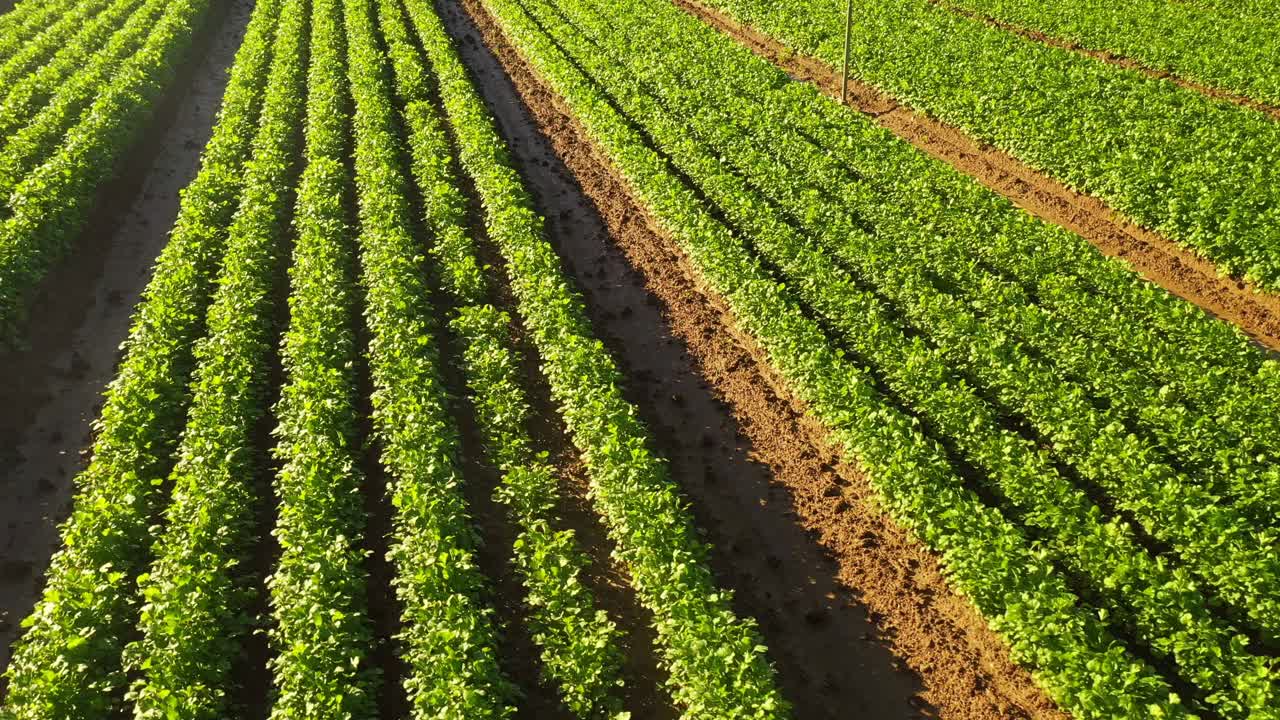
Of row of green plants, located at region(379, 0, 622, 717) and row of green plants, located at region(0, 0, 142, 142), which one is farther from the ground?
row of green plants, located at region(379, 0, 622, 717)

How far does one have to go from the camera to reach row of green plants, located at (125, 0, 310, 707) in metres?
8.19

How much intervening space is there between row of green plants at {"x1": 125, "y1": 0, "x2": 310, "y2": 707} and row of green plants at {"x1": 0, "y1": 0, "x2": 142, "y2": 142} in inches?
367

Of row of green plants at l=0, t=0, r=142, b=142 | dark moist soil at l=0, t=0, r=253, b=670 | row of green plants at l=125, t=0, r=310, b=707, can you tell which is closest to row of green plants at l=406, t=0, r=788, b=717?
row of green plants at l=125, t=0, r=310, b=707

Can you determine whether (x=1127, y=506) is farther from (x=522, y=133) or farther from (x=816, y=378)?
(x=522, y=133)

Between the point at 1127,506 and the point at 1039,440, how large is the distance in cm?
192

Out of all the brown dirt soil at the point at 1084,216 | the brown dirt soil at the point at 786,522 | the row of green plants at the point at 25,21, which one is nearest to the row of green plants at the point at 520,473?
the brown dirt soil at the point at 786,522

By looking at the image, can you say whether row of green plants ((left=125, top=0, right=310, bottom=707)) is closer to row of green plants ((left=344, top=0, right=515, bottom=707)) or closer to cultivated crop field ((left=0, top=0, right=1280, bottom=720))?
cultivated crop field ((left=0, top=0, right=1280, bottom=720))

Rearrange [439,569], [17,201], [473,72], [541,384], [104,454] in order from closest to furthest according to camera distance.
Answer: [439,569] < [104,454] < [541,384] < [17,201] < [473,72]

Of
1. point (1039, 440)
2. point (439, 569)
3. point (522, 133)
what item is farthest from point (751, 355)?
point (522, 133)

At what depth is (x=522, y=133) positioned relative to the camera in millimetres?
24422

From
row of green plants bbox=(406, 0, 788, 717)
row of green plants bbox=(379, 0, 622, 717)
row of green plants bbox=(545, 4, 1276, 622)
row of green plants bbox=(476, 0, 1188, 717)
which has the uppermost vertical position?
row of green plants bbox=(545, 4, 1276, 622)

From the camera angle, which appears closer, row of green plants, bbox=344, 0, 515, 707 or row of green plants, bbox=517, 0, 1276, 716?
row of green plants, bbox=344, 0, 515, 707

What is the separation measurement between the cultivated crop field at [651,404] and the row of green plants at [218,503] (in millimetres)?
71

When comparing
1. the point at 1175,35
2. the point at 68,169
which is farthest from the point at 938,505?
the point at 1175,35
